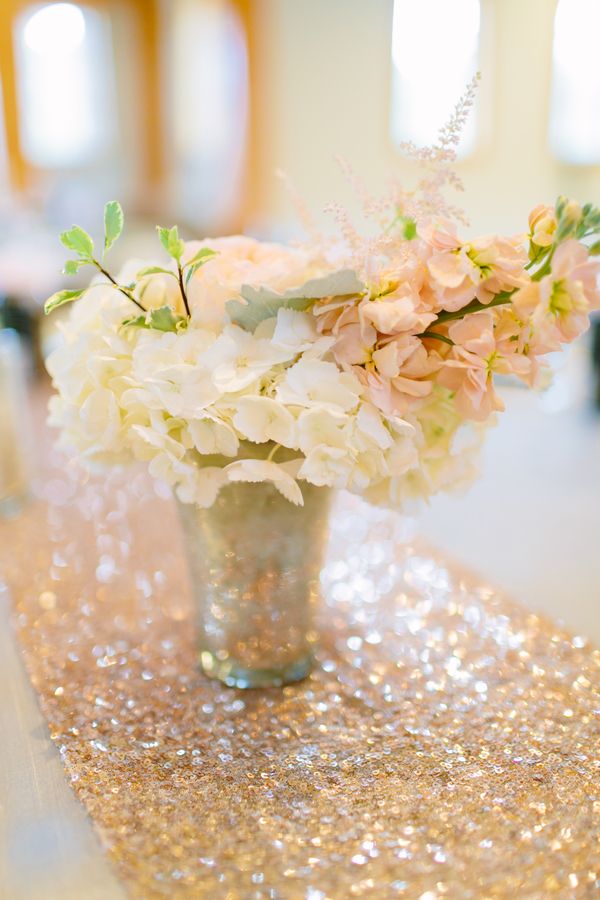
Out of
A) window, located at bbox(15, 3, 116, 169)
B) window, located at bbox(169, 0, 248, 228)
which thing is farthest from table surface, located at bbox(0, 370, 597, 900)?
window, located at bbox(15, 3, 116, 169)

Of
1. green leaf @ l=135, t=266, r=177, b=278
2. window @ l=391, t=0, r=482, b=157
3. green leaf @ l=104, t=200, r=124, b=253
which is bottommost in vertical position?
green leaf @ l=135, t=266, r=177, b=278

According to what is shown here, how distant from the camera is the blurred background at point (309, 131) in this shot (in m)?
1.51

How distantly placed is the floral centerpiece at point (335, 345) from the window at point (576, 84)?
13.4ft

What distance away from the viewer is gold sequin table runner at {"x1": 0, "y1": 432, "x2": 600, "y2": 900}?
50cm

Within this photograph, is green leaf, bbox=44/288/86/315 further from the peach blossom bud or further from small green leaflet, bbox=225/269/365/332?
the peach blossom bud

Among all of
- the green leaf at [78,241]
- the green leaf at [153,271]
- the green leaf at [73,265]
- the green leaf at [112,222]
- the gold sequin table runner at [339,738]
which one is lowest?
the gold sequin table runner at [339,738]

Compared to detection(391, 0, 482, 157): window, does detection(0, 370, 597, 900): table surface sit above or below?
below

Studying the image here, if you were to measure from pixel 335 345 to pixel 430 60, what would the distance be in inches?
173

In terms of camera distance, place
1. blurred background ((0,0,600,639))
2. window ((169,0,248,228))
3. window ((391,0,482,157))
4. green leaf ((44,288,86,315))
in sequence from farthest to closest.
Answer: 1. window ((169,0,248,228))
2. window ((391,0,482,157))
3. blurred background ((0,0,600,639))
4. green leaf ((44,288,86,315))

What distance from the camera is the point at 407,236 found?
0.66m

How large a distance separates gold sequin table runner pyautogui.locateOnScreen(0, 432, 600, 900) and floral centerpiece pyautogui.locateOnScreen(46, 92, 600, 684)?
0.20 metres

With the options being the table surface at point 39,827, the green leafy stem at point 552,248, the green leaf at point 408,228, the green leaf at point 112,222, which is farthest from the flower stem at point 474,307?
the table surface at point 39,827

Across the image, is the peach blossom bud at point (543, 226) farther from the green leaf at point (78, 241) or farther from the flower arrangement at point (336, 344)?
the green leaf at point (78, 241)

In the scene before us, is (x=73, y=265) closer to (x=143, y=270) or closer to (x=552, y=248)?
(x=143, y=270)
